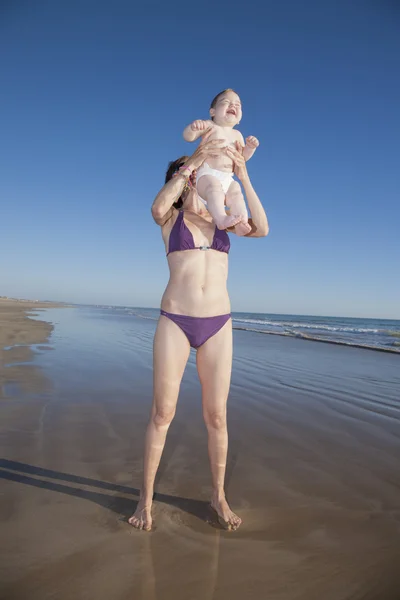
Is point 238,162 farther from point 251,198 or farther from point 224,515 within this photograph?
point 224,515

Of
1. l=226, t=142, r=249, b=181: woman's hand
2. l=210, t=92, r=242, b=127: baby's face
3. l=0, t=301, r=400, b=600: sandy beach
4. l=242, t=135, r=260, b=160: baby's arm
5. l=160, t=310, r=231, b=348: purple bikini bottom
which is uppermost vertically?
l=210, t=92, r=242, b=127: baby's face

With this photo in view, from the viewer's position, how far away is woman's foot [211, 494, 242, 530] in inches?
99.3

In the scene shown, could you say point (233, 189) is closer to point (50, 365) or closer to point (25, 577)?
point (25, 577)

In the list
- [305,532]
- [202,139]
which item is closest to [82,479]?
[305,532]

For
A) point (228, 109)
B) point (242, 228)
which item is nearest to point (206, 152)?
point (228, 109)

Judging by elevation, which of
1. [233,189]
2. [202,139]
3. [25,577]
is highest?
[202,139]

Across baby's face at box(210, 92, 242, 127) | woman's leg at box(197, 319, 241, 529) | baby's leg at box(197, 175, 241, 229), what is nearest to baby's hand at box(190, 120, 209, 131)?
baby's face at box(210, 92, 242, 127)

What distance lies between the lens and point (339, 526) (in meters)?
2.61

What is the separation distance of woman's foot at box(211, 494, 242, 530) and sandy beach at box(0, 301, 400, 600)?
0.06m

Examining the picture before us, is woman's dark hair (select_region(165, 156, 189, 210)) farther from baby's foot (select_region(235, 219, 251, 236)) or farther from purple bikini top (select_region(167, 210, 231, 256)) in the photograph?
baby's foot (select_region(235, 219, 251, 236))

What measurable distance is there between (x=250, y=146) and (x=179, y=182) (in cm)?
68

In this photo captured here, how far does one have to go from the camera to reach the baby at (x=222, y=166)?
253cm

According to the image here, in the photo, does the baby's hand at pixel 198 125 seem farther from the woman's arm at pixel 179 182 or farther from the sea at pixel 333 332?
the sea at pixel 333 332

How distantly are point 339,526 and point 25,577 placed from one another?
2.12 meters
